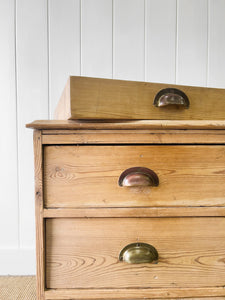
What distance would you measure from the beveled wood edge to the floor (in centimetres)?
41

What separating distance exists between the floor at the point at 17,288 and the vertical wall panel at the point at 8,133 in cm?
15

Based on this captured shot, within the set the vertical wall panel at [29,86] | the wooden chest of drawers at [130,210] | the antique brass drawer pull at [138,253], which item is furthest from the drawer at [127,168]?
the vertical wall panel at [29,86]

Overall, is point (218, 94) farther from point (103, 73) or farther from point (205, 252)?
point (103, 73)

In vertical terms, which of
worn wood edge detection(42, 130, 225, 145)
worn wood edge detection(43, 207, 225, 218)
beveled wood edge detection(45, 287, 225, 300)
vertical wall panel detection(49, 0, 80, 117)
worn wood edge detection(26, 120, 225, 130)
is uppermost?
vertical wall panel detection(49, 0, 80, 117)

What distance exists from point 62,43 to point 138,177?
0.80 metres

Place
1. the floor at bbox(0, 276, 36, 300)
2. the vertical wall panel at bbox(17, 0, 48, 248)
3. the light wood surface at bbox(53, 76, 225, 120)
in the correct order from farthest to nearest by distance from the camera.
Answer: the vertical wall panel at bbox(17, 0, 48, 248) → the floor at bbox(0, 276, 36, 300) → the light wood surface at bbox(53, 76, 225, 120)

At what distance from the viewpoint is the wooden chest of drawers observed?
62 cm

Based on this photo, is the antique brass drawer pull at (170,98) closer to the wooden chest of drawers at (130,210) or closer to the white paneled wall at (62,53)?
the wooden chest of drawers at (130,210)

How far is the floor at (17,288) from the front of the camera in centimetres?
95

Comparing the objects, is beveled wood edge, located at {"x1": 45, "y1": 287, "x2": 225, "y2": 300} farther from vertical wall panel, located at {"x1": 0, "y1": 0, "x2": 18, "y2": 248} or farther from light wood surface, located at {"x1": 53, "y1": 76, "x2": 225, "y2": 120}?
vertical wall panel, located at {"x1": 0, "y1": 0, "x2": 18, "y2": 248}

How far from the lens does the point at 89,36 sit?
1.09m

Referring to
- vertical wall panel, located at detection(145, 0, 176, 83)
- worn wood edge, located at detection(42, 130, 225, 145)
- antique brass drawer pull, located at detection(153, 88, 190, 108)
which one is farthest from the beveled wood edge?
vertical wall panel, located at detection(145, 0, 176, 83)

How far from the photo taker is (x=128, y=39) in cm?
109

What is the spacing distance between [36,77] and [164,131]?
29.3 inches
